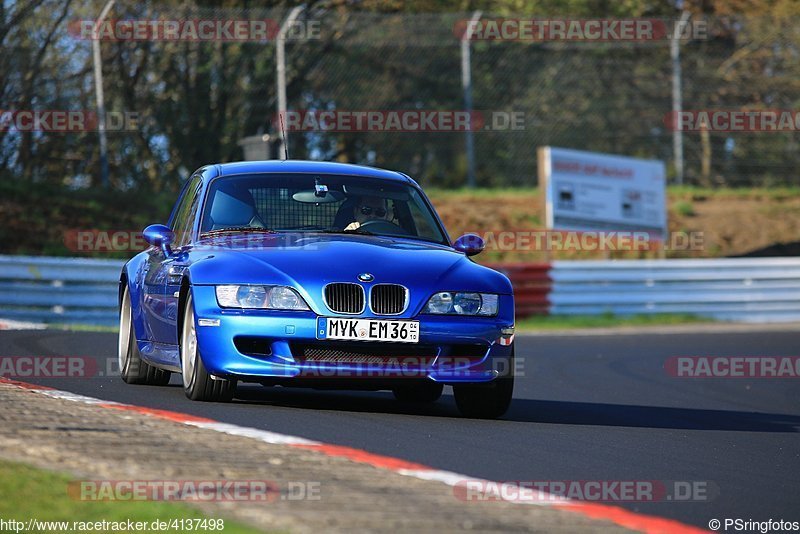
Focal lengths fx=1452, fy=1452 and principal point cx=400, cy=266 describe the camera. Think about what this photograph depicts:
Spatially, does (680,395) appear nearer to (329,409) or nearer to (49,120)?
(329,409)

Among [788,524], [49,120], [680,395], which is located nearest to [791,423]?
[680,395]

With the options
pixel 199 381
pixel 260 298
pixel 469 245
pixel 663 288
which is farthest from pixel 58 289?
pixel 260 298

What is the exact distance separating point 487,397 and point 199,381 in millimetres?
1646

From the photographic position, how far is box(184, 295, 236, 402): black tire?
26.1 ft

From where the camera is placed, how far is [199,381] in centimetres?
800

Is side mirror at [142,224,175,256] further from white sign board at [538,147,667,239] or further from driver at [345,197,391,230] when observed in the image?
white sign board at [538,147,667,239]

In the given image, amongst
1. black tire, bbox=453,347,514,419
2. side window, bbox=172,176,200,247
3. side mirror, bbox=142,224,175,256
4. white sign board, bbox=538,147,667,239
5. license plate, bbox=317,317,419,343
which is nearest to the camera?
license plate, bbox=317,317,419,343

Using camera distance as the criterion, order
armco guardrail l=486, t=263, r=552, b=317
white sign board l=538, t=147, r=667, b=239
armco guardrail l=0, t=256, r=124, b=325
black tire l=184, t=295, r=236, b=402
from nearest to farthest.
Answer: black tire l=184, t=295, r=236, b=402 < armco guardrail l=0, t=256, r=124, b=325 < armco guardrail l=486, t=263, r=552, b=317 < white sign board l=538, t=147, r=667, b=239

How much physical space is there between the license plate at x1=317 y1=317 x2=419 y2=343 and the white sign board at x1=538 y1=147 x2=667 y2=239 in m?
15.0

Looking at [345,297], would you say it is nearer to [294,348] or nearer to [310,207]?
A: [294,348]

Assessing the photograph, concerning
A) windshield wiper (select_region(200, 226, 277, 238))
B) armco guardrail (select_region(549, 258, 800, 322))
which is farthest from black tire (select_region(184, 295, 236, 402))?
armco guardrail (select_region(549, 258, 800, 322))

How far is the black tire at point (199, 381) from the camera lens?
26.1 ft

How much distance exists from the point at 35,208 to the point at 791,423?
14.3 m

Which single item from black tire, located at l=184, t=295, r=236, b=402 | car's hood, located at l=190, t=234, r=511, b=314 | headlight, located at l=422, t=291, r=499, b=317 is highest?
car's hood, located at l=190, t=234, r=511, b=314
